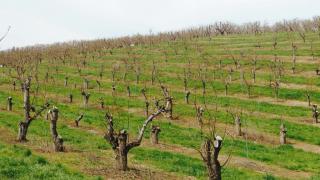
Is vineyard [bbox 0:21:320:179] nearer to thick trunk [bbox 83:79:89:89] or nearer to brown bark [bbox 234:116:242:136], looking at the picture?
brown bark [bbox 234:116:242:136]

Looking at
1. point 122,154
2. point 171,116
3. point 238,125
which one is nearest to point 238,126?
point 238,125

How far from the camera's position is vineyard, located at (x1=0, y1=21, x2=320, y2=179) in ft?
87.0

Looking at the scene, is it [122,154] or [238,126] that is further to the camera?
[238,126]

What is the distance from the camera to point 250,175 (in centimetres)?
2778

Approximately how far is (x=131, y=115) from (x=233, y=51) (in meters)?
52.1

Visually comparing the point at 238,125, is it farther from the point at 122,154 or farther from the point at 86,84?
the point at 86,84

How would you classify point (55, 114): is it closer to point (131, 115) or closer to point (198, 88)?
point (131, 115)

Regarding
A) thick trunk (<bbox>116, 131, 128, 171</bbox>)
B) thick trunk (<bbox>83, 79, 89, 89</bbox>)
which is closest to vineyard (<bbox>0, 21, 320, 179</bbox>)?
thick trunk (<bbox>116, 131, 128, 171</bbox>)

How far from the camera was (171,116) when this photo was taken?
178 feet

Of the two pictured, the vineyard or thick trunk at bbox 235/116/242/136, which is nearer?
the vineyard

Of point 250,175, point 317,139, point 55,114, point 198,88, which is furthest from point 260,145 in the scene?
point 198,88

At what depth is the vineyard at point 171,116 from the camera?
26531 mm

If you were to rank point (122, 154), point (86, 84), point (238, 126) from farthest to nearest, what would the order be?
1. point (86, 84)
2. point (238, 126)
3. point (122, 154)

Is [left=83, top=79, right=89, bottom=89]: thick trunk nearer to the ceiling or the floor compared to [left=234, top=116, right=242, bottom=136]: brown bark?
nearer to the ceiling
